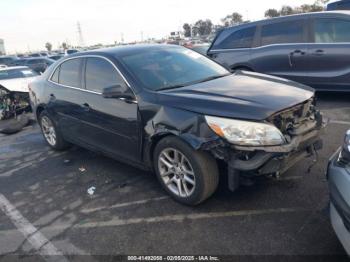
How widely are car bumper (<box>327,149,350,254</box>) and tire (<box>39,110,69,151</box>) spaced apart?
426 cm

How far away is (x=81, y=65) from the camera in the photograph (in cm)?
487

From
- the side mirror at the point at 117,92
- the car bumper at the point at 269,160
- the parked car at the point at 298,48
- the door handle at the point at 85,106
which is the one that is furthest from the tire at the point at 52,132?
the parked car at the point at 298,48

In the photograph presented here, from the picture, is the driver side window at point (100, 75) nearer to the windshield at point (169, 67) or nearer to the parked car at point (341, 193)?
the windshield at point (169, 67)

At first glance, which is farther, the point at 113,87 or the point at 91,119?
the point at 91,119

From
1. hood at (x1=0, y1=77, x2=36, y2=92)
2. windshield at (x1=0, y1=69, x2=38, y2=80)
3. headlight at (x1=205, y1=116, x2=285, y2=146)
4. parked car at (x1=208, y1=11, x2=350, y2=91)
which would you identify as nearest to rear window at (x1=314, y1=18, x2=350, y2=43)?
parked car at (x1=208, y1=11, x2=350, y2=91)

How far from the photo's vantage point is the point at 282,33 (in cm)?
748

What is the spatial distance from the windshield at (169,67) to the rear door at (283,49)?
308 centimetres

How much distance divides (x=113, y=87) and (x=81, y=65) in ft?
3.68

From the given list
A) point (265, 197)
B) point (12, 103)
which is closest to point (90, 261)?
point (265, 197)

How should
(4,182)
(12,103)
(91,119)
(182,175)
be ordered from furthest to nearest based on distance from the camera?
1. (12,103)
2. (4,182)
3. (91,119)
4. (182,175)

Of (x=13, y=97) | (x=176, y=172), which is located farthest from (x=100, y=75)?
(x=13, y=97)

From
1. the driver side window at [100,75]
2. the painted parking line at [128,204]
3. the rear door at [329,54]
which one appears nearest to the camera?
the painted parking line at [128,204]

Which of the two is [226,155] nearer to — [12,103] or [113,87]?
[113,87]

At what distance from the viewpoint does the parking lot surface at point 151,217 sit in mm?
3023
